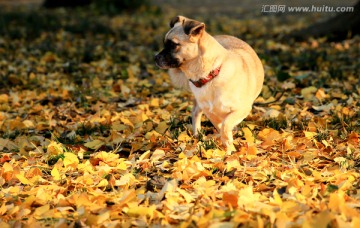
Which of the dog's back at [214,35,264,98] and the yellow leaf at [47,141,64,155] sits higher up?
the dog's back at [214,35,264,98]

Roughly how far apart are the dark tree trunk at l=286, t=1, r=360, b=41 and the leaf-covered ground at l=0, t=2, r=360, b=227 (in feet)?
1.30

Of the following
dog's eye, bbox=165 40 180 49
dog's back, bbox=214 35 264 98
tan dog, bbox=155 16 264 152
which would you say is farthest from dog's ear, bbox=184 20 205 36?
dog's back, bbox=214 35 264 98

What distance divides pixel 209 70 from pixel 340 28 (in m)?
5.92

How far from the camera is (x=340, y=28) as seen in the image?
9477 millimetres

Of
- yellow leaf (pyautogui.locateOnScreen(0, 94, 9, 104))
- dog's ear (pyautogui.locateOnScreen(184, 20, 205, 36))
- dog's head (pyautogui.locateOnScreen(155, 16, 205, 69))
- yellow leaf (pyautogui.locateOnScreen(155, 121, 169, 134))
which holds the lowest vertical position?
yellow leaf (pyautogui.locateOnScreen(0, 94, 9, 104))

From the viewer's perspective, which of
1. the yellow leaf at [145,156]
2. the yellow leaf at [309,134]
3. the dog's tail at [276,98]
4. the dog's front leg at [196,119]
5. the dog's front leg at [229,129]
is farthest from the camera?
the dog's tail at [276,98]

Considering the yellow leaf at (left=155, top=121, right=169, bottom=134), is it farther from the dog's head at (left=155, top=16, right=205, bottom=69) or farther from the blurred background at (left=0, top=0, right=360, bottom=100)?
the blurred background at (left=0, top=0, right=360, bottom=100)

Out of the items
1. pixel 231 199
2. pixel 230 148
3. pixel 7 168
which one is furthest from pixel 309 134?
pixel 7 168

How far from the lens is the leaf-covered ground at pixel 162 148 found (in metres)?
3.19

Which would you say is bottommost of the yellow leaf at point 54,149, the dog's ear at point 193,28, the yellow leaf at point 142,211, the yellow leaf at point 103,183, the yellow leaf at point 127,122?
the yellow leaf at point 127,122

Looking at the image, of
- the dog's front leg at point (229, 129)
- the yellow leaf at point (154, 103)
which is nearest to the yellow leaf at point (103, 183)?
the dog's front leg at point (229, 129)

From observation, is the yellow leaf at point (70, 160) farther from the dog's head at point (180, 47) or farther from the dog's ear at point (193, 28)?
the dog's ear at point (193, 28)

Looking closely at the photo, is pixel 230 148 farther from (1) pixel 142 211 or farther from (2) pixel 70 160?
(1) pixel 142 211

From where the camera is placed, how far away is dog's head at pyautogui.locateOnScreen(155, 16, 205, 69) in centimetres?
421
